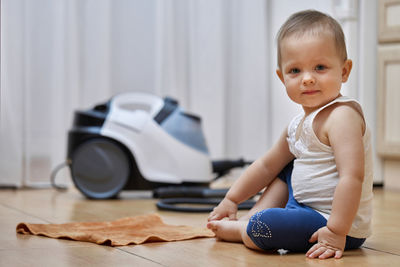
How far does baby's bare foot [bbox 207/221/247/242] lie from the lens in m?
1.18

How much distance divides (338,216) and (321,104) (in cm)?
21

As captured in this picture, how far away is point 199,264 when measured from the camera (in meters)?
0.99

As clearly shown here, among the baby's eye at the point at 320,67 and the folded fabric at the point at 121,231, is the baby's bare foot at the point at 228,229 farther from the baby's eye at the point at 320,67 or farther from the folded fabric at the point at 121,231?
the baby's eye at the point at 320,67

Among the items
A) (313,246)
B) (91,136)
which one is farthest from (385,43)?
(313,246)

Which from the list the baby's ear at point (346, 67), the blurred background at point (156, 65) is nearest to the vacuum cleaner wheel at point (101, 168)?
the blurred background at point (156, 65)

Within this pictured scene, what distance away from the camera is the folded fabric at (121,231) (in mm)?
1203

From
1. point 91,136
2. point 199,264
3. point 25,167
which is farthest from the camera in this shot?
point 25,167

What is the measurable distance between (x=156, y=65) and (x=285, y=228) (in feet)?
5.30

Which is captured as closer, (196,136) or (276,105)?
(196,136)

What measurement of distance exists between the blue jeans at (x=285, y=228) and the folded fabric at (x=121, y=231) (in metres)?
0.21

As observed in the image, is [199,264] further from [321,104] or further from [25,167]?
[25,167]

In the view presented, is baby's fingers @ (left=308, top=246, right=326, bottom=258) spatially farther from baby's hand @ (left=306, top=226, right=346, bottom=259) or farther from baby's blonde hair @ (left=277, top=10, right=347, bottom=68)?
baby's blonde hair @ (left=277, top=10, right=347, bottom=68)

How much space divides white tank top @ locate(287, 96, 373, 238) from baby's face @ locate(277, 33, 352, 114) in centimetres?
2

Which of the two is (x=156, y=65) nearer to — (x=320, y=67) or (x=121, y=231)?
(x=121, y=231)
